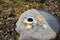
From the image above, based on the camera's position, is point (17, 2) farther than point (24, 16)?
Yes

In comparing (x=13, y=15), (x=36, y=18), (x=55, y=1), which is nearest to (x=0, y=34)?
(x=13, y=15)

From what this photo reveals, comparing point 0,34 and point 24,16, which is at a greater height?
point 24,16

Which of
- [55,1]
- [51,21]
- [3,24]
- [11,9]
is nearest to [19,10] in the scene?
[11,9]

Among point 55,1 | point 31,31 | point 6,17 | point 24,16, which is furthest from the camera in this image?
point 55,1

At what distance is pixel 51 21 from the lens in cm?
389

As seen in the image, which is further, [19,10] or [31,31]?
[19,10]

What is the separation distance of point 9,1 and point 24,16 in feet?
4.83

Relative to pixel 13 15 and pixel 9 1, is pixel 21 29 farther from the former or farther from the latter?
pixel 9 1

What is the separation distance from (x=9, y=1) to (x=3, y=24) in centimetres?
83

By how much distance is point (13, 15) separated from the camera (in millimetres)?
4801

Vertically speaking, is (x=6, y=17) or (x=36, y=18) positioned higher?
(x=36, y=18)

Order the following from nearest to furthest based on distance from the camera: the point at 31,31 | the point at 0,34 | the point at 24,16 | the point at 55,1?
the point at 31,31, the point at 24,16, the point at 0,34, the point at 55,1

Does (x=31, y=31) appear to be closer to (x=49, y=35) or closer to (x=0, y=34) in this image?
(x=49, y=35)

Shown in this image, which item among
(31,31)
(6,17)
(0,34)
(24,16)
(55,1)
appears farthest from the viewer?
(55,1)
